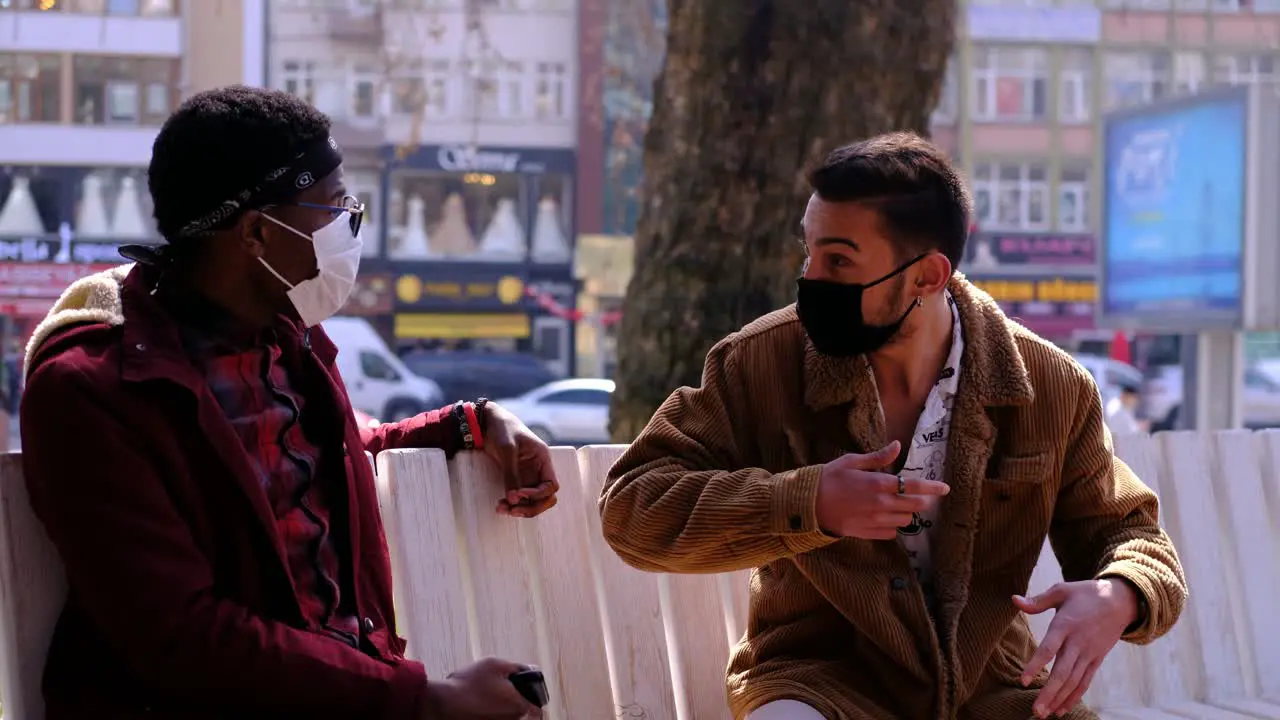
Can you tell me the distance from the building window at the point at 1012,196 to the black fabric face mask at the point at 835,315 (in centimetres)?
3456

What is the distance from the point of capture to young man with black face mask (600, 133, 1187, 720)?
267 centimetres

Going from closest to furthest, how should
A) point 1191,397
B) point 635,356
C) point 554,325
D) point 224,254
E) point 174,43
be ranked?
point 224,254
point 635,356
point 1191,397
point 174,43
point 554,325

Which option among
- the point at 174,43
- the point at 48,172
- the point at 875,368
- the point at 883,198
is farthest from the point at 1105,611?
the point at 48,172

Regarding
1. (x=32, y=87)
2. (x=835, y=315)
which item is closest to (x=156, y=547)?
(x=835, y=315)

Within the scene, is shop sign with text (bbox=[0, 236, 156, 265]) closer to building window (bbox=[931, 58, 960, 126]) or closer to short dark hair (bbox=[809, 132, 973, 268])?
building window (bbox=[931, 58, 960, 126])

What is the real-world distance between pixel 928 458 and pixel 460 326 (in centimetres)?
3202

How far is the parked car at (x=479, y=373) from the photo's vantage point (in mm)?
29328

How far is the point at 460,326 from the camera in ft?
113

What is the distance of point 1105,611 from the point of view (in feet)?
8.39

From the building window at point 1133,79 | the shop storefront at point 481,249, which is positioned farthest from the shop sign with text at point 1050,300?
the shop storefront at point 481,249

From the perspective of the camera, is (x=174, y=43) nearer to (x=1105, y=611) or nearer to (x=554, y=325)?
(x=554, y=325)

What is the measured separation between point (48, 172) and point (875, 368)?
105ft

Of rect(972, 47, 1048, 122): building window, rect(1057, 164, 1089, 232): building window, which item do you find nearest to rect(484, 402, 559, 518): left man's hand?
rect(1057, 164, 1089, 232): building window

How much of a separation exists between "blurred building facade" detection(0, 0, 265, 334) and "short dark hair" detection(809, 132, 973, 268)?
28.0 m
